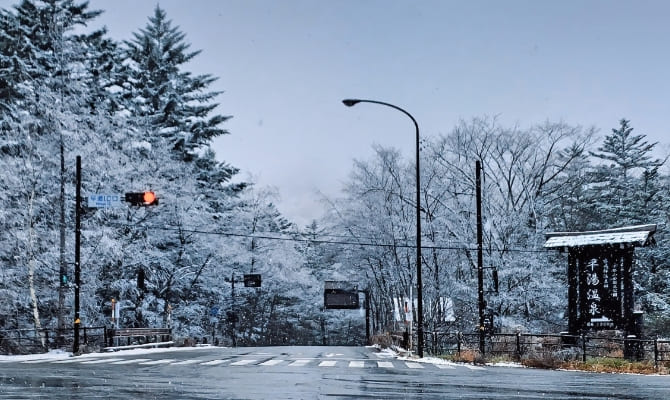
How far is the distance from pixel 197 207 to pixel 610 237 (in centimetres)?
3003

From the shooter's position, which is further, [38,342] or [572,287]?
[38,342]

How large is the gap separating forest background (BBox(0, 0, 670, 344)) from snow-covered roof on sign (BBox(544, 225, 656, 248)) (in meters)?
6.06

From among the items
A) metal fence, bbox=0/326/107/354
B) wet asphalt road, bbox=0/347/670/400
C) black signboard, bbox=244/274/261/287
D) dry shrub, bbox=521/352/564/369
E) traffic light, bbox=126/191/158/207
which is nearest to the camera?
wet asphalt road, bbox=0/347/670/400

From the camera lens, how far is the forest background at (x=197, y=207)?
35.7 metres

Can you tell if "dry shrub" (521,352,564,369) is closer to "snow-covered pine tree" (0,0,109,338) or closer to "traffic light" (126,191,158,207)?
"traffic light" (126,191,158,207)

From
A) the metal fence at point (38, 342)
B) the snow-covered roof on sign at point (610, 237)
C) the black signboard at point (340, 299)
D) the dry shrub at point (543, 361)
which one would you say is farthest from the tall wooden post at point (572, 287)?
the black signboard at point (340, 299)

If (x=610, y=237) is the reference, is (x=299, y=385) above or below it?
below

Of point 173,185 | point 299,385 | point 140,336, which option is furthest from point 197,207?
point 299,385

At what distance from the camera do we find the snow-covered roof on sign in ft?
84.6

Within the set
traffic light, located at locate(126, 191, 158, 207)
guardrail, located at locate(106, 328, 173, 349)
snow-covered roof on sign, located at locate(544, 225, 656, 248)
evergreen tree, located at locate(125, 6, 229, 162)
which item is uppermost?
evergreen tree, located at locate(125, 6, 229, 162)

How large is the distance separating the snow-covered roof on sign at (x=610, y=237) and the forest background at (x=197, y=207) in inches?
239

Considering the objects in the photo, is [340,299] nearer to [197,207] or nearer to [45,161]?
[197,207]

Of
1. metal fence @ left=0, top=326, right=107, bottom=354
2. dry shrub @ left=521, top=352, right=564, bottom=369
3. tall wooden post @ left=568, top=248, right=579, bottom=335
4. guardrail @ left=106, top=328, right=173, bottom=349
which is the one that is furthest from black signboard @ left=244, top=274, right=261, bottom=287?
dry shrub @ left=521, top=352, right=564, bottom=369

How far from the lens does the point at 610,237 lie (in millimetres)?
26438
